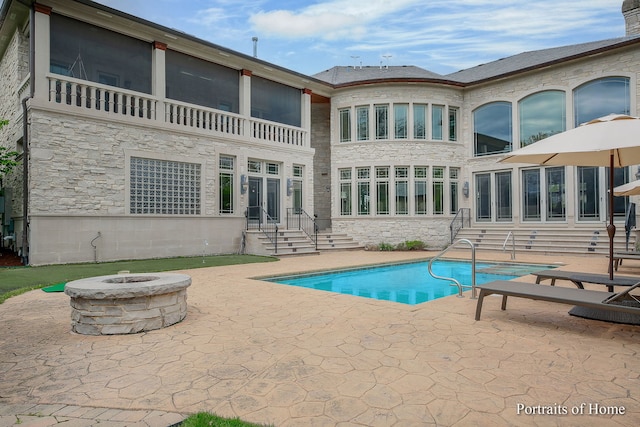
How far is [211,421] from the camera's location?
7.91 feet

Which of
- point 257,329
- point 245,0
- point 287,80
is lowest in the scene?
point 257,329

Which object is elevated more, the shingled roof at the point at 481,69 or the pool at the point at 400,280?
the shingled roof at the point at 481,69

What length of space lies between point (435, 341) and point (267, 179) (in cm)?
1263

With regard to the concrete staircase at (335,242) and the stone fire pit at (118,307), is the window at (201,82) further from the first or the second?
the stone fire pit at (118,307)

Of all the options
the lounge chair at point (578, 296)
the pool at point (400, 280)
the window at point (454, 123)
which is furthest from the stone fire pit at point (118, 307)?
the window at point (454, 123)

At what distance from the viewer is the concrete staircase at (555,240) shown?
13.4m

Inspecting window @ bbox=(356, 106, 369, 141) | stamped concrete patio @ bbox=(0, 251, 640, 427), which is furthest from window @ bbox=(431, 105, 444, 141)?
stamped concrete patio @ bbox=(0, 251, 640, 427)

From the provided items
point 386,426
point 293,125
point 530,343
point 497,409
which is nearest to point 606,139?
point 530,343

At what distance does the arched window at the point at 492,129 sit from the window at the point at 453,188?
132cm

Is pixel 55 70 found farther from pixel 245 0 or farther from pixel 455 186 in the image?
pixel 455 186

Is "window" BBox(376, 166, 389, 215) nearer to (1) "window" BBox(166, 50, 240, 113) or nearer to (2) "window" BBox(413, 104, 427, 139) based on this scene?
(2) "window" BBox(413, 104, 427, 139)

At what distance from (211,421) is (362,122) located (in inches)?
657

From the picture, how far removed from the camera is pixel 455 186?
1808 cm

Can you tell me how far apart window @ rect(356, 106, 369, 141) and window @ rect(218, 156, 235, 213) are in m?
6.35
